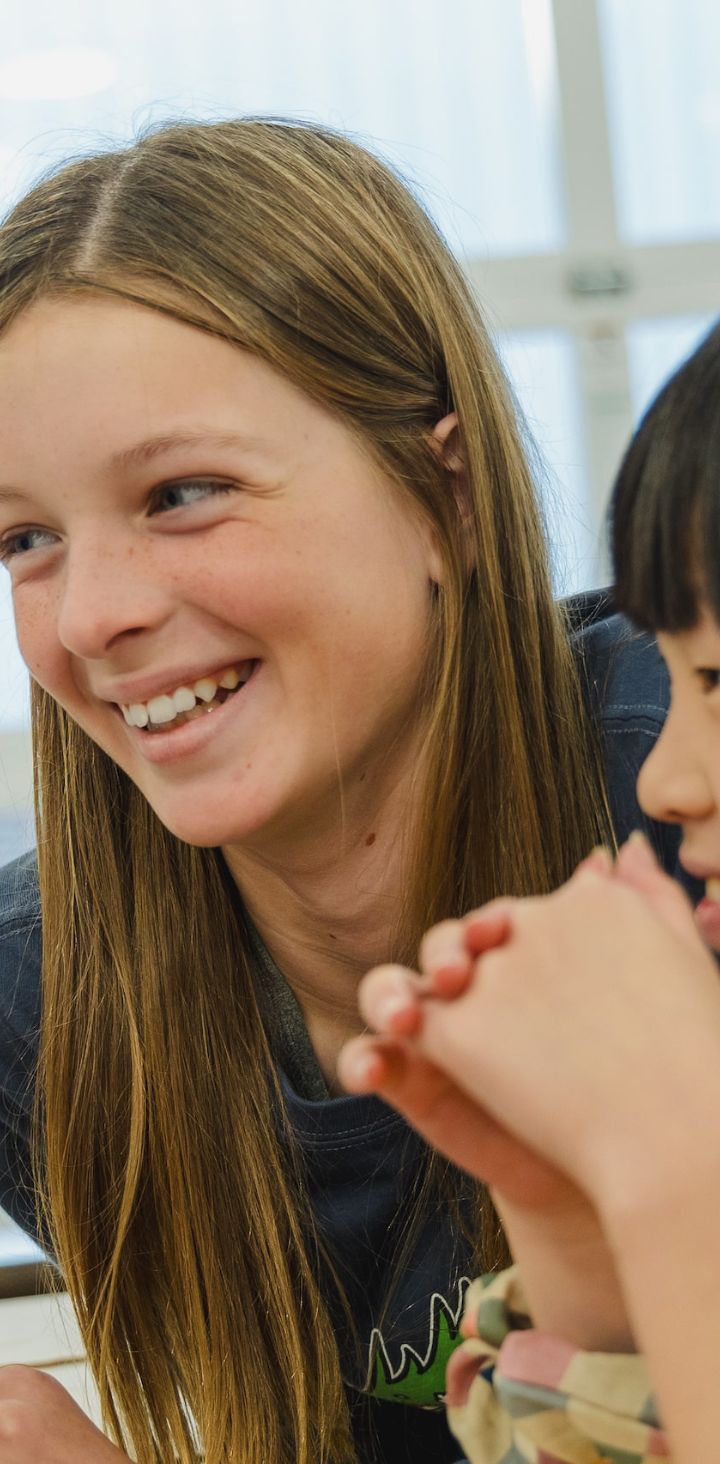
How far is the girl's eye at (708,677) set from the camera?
0.73 meters

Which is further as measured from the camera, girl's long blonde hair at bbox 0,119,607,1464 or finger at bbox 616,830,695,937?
girl's long blonde hair at bbox 0,119,607,1464

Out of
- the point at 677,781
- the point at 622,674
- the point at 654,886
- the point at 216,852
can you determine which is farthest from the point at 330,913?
the point at 654,886

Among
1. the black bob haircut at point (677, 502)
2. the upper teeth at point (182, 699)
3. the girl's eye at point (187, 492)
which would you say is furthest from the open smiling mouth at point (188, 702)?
the black bob haircut at point (677, 502)

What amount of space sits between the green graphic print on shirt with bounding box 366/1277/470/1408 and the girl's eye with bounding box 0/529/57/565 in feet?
1.79

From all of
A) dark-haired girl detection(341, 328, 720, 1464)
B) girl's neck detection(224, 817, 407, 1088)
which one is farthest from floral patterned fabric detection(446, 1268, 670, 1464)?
girl's neck detection(224, 817, 407, 1088)

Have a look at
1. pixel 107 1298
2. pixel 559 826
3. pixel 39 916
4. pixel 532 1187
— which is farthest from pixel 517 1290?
pixel 39 916

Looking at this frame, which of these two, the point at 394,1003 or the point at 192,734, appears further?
the point at 192,734

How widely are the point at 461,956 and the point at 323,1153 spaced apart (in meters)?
0.63

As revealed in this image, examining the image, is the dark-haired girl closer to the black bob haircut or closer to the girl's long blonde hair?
the black bob haircut

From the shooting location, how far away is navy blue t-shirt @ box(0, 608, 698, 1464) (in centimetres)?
114

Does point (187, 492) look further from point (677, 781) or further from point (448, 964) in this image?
point (448, 964)

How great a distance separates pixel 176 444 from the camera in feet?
3.25

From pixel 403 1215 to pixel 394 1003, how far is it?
0.63 metres

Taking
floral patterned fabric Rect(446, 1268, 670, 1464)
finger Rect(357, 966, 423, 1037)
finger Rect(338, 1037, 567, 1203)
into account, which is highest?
finger Rect(357, 966, 423, 1037)
